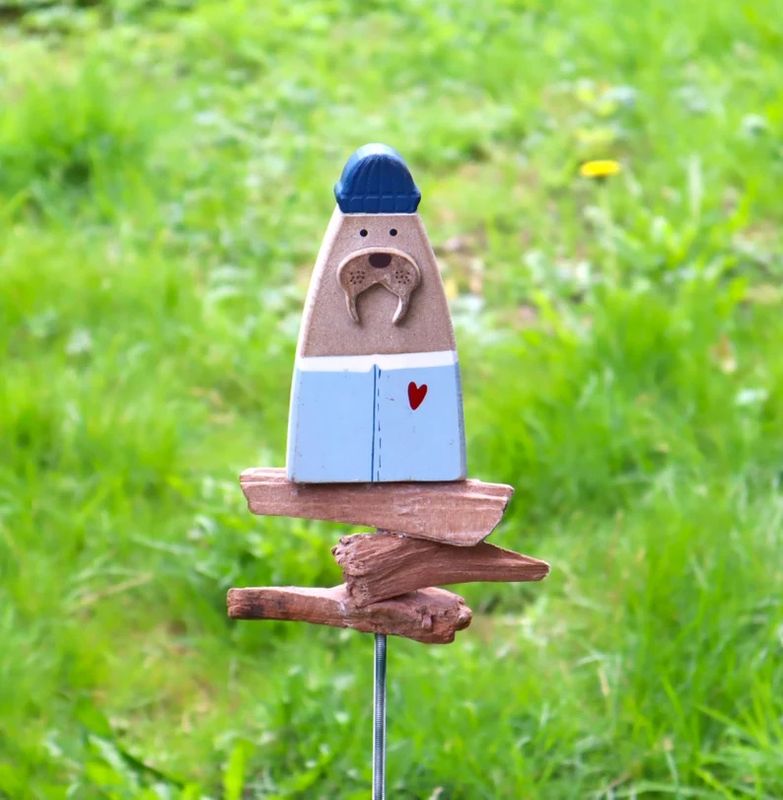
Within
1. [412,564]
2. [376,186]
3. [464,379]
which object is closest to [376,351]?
[376,186]

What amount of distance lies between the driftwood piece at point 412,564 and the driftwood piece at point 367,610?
0.08 ft

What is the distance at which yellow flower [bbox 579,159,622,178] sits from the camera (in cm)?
480

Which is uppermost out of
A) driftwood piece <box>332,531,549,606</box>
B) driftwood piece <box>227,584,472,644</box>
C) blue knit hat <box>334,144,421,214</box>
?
blue knit hat <box>334,144,421,214</box>

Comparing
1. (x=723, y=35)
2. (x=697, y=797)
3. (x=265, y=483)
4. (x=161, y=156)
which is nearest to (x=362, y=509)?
(x=265, y=483)

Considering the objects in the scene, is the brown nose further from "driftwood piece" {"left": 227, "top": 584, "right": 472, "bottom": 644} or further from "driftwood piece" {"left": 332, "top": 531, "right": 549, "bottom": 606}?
"driftwood piece" {"left": 227, "top": 584, "right": 472, "bottom": 644}

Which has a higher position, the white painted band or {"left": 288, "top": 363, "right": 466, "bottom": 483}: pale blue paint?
the white painted band

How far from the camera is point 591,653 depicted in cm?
284

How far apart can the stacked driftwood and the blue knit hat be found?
0.40 m

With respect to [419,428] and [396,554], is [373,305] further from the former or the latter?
[396,554]

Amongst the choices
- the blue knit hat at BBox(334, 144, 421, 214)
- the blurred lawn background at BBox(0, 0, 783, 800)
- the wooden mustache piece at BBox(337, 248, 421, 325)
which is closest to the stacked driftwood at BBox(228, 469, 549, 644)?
the wooden mustache piece at BBox(337, 248, 421, 325)

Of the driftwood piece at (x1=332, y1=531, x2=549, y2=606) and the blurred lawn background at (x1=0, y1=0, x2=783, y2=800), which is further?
the blurred lawn background at (x1=0, y1=0, x2=783, y2=800)

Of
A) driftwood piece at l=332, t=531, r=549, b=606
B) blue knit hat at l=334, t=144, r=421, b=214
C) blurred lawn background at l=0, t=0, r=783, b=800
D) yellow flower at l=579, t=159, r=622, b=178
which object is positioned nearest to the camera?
blue knit hat at l=334, t=144, r=421, b=214

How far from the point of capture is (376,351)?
5.96ft

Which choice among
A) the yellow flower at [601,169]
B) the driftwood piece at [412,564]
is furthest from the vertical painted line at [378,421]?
the yellow flower at [601,169]
